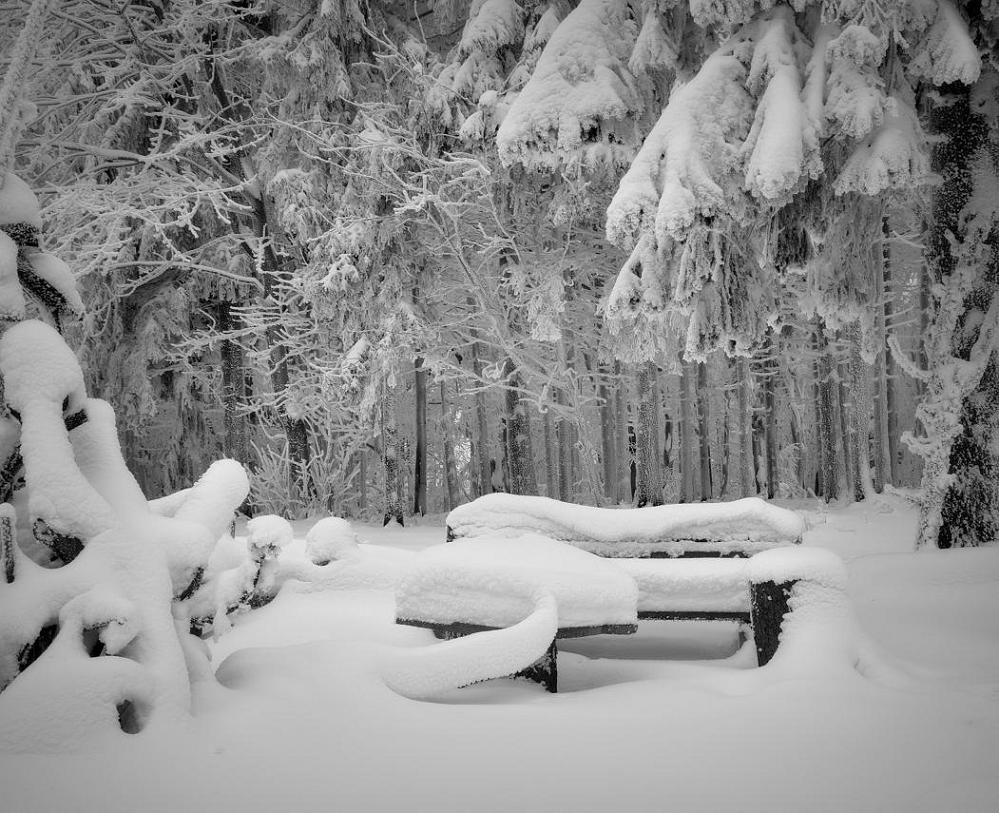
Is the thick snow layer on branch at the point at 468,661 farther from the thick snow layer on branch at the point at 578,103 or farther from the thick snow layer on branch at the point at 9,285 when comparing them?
the thick snow layer on branch at the point at 578,103

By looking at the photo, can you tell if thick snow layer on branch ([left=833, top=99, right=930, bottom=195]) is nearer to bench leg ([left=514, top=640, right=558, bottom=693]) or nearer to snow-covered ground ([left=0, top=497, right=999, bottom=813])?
snow-covered ground ([left=0, top=497, right=999, bottom=813])

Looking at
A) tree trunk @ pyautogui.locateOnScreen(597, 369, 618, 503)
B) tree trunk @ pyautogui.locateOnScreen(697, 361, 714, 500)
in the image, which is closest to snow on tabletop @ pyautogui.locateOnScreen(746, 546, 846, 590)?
tree trunk @ pyautogui.locateOnScreen(697, 361, 714, 500)

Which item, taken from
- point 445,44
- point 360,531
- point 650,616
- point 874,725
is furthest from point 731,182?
point 445,44

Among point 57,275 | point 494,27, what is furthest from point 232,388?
point 57,275

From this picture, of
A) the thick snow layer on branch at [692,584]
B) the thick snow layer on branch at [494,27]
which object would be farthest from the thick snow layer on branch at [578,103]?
the thick snow layer on branch at [692,584]

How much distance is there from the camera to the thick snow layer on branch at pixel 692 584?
3.69 m

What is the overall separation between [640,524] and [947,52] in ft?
14.4

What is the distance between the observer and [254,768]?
90.5 inches

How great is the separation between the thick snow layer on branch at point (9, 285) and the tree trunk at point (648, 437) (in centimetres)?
1057

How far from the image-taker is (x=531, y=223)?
11469 millimetres

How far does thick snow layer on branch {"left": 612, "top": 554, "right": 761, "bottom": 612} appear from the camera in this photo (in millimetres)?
3693

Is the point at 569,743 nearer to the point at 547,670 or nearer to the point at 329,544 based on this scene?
the point at 547,670

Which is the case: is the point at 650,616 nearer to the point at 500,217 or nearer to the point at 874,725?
the point at 874,725

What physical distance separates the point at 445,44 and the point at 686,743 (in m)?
15.2
